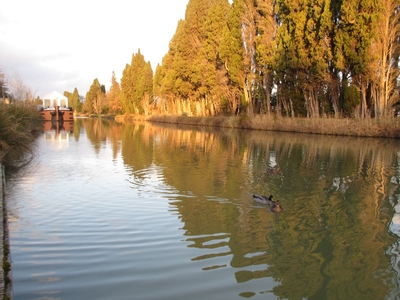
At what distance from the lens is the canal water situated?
14.5 feet

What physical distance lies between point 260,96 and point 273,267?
30.5 metres

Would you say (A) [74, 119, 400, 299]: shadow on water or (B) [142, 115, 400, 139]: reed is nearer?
(A) [74, 119, 400, 299]: shadow on water

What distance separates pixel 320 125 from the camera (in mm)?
27109

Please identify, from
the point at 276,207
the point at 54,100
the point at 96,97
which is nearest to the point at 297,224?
the point at 276,207

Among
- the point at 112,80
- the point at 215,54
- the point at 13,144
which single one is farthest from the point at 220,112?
the point at 112,80

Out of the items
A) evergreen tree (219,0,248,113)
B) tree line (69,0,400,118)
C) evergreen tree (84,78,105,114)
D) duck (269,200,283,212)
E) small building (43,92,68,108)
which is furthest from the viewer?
evergreen tree (84,78,105,114)

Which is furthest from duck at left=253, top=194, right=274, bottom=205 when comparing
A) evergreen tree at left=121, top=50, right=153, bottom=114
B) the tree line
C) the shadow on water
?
evergreen tree at left=121, top=50, right=153, bottom=114

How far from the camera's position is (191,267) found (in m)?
4.89

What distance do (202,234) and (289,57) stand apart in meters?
25.0

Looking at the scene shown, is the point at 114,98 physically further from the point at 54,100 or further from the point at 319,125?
the point at 319,125

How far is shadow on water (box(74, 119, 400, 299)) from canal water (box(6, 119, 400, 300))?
0.02 metres

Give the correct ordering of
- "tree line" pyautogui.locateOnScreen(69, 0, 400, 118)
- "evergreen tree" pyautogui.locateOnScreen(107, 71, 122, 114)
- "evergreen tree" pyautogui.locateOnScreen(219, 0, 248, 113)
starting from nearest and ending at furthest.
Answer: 1. "tree line" pyautogui.locateOnScreen(69, 0, 400, 118)
2. "evergreen tree" pyautogui.locateOnScreen(219, 0, 248, 113)
3. "evergreen tree" pyautogui.locateOnScreen(107, 71, 122, 114)

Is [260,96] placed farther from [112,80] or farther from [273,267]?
[112,80]

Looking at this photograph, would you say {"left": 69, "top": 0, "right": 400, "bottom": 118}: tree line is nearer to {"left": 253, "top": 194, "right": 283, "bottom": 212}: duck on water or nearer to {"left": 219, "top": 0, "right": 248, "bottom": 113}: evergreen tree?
{"left": 219, "top": 0, "right": 248, "bottom": 113}: evergreen tree
